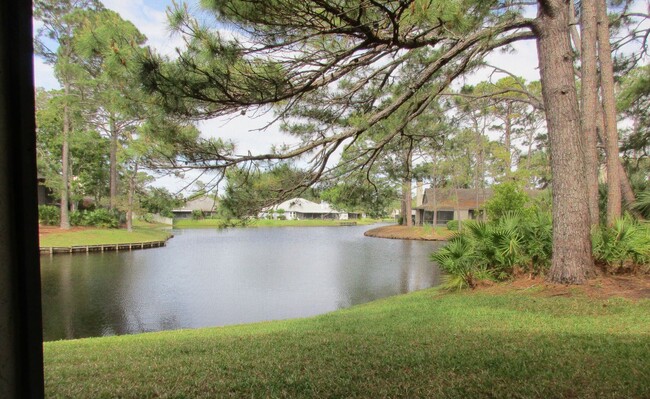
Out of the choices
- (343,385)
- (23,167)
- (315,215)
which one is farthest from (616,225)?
(315,215)

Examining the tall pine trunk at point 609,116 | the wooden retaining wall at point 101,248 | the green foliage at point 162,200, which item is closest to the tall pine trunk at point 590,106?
the tall pine trunk at point 609,116

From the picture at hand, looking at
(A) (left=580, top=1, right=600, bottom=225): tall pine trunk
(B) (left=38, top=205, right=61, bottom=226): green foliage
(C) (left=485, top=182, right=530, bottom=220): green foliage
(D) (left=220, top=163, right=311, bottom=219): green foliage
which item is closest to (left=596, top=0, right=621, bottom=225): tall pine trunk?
(A) (left=580, top=1, right=600, bottom=225): tall pine trunk

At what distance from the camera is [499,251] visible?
7172 mm

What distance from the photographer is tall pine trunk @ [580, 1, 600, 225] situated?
24.4 feet

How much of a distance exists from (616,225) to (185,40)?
23.3ft

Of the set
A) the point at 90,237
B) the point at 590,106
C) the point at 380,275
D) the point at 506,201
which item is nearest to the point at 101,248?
the point at 90,237

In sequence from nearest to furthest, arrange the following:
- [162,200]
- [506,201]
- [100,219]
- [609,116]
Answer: [162,200] → [609,116] → [506,201] → [100,219]

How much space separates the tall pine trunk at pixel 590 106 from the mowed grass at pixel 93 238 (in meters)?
24.2

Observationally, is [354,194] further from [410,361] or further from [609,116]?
[609,116]

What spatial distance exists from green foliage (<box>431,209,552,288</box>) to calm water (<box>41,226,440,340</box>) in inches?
135

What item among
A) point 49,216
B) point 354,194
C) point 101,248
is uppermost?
point 354,194

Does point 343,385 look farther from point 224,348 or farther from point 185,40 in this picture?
point 185,40

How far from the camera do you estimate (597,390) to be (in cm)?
254

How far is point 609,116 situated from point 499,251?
4136 mm
